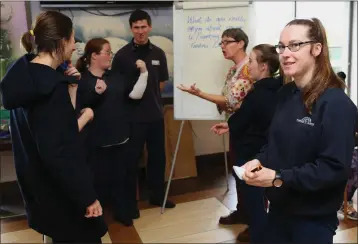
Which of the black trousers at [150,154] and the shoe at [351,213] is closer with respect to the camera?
the shoe at [351,213]

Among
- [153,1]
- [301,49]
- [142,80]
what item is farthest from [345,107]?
[153,1]

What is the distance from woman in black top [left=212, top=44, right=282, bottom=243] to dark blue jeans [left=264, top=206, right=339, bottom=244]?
463mm

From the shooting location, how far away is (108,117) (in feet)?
8.59

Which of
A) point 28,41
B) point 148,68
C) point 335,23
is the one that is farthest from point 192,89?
point 335,23

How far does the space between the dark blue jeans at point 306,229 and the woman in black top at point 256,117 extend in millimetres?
463

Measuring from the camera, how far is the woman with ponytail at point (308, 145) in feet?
3.95

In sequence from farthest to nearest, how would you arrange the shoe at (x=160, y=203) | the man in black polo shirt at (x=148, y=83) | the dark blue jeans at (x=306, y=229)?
the shoe at (x=160, y=203) < the man in black polo shirt at (x=148, y=83) < the dark blue jeans at (x=306, y=229)

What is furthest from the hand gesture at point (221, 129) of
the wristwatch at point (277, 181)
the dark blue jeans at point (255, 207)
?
the wristwatch at point (277, 181)

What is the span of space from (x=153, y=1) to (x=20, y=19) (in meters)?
1.15

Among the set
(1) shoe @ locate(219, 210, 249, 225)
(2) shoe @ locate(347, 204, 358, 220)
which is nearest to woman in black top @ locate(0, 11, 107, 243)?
(1) shoe @ locate(219, 210, 249, 225)

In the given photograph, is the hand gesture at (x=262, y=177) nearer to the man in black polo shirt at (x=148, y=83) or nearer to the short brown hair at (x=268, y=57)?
the short brown hair at (x=268, y=57)

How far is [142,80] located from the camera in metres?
2.68

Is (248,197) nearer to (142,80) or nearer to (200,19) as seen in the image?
(142,80)

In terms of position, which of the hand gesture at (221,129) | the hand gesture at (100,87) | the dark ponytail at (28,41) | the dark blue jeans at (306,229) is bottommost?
the dark blue jeans at (306,229)
